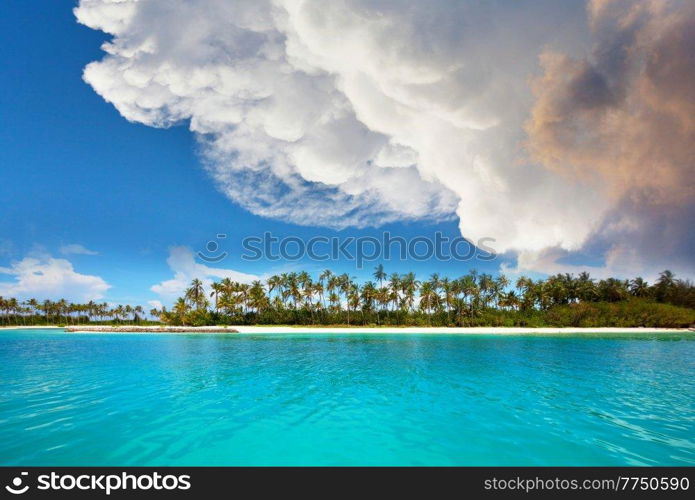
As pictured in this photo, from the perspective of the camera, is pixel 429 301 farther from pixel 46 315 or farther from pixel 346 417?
pixel 46 315

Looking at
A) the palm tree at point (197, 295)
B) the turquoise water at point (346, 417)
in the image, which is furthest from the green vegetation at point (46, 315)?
the turquoise water at point (346, 417)

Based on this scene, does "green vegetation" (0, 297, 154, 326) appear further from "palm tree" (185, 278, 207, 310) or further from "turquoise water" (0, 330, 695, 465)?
"turquoise water" (0, 330, 695, 465)

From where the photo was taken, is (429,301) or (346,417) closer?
(346,417)

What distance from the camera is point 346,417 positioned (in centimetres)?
1274

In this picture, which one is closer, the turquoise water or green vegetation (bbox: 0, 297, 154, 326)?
the turquoise water

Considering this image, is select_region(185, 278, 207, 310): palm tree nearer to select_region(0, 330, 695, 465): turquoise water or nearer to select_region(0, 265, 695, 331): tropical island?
select_region(0, 265, 695, 331): tropical island

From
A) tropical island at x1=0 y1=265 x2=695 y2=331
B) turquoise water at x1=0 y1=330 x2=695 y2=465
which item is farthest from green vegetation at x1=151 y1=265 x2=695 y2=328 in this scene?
turquoise water at x1=0 y1=330 x2=695 y2=465

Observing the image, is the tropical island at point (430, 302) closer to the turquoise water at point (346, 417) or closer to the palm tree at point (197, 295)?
the palm tree at point (197, 295)

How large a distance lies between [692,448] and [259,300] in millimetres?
107521

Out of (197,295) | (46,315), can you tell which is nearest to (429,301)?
(197,295)

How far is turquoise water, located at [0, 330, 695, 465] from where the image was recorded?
9227 mm
